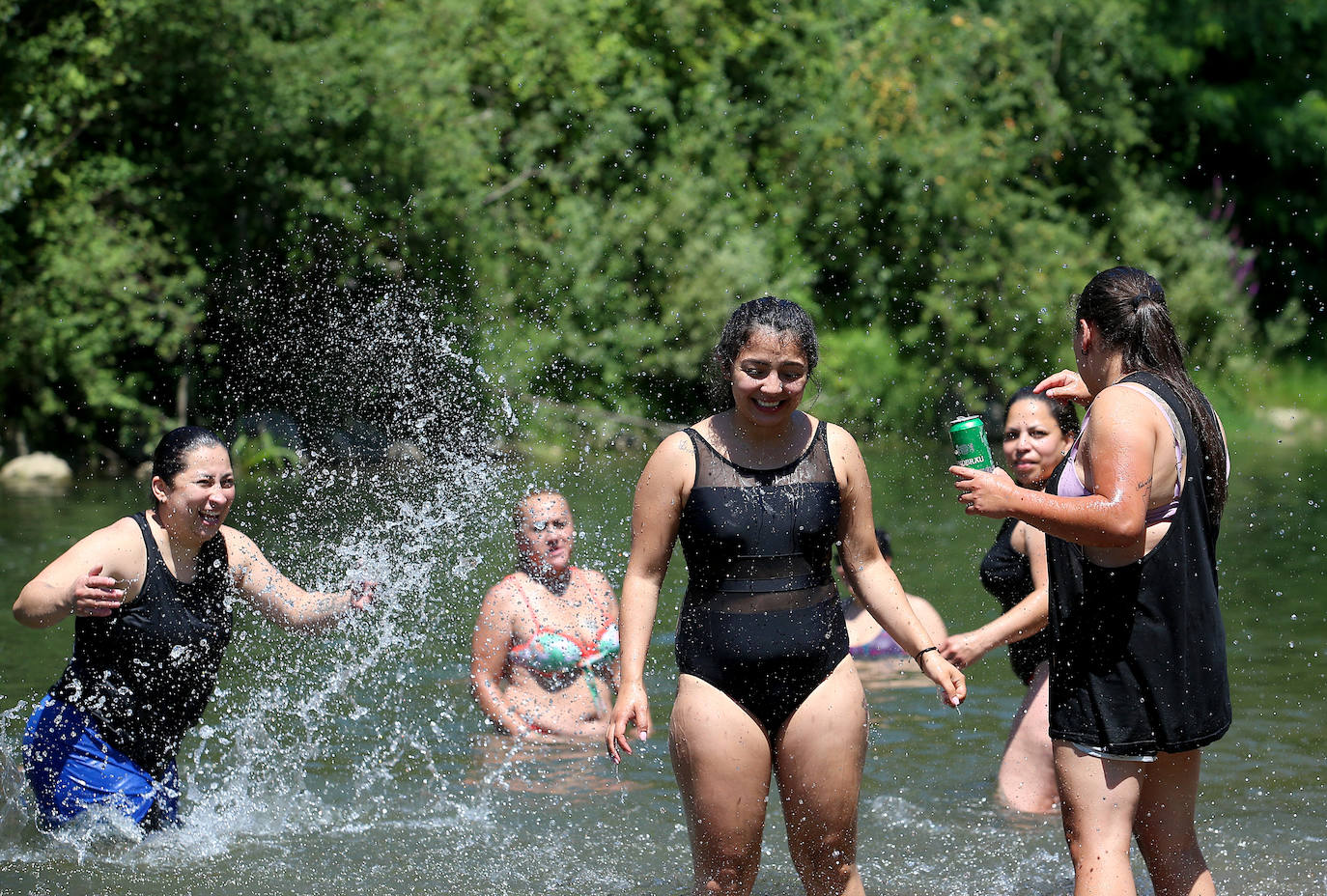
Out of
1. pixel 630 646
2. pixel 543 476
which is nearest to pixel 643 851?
pixel 630 646

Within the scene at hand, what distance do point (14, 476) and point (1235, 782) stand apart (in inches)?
569

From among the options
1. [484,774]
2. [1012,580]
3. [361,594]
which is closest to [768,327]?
[1012,580]

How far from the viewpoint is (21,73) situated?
55.4ft

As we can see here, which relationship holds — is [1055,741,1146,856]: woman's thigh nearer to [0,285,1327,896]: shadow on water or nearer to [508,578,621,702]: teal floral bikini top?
[0,285,1327,896]: shadow on water

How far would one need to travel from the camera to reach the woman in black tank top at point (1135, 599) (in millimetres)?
3516

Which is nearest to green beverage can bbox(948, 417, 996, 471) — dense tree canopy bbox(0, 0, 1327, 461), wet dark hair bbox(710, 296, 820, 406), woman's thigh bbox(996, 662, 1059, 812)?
wet dark hair bbox(710, 296, 820, 406)

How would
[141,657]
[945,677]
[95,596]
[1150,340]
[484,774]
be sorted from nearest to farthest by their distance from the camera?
[1150,340] → [945,677] → [95,596] → [141,657] → [484,774]

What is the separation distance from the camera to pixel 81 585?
4.68 meters

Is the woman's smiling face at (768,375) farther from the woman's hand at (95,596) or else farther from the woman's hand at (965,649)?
the woman's hand at (95,596)

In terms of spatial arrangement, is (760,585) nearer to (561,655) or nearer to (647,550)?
(647,550)

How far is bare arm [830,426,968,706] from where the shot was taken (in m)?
3.98

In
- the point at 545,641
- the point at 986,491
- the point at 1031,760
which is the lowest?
the point at 1031,760

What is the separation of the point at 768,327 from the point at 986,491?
0.72 m

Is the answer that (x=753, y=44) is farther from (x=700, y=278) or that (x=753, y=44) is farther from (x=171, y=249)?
(x=171, y=249)
